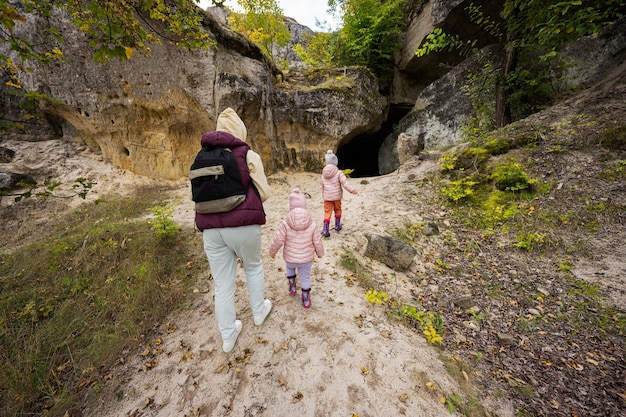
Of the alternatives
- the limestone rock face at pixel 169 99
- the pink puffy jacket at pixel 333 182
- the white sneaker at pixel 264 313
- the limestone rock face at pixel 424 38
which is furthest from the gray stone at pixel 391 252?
the limestone rock face at pixel 424 38

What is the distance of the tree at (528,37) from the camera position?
468cm

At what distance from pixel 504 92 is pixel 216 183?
986 centimetres

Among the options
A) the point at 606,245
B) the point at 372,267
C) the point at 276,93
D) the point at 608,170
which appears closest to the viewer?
the point at 606,245

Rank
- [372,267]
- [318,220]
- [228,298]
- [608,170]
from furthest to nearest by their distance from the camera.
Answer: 1. [318,220]
2. [608,170]
3. [372,267]
4. [228,298]

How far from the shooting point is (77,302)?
352cm

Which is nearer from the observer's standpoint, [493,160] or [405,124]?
[493,160]

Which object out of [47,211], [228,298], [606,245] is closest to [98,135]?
[47,211]

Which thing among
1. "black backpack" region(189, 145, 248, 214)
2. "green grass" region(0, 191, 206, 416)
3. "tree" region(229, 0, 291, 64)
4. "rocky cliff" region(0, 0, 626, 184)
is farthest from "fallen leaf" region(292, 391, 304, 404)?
"tree" region(229, 0, 291, 64)

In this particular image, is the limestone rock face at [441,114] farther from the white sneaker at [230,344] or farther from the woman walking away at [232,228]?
the white sneaker at [230,344]

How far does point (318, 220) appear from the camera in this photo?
6449 mm

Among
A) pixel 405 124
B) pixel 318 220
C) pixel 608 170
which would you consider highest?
pixel 405 124

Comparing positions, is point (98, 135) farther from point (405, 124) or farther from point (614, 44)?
point (614, 44)

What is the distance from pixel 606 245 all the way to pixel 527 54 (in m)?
7.22

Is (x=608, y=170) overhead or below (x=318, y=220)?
overhead
